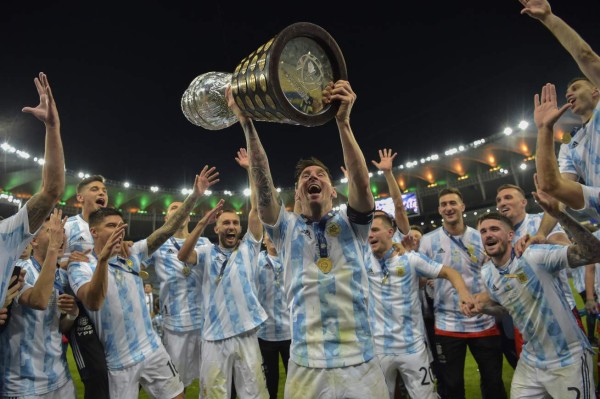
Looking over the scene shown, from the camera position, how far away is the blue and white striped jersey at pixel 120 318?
11.4ft

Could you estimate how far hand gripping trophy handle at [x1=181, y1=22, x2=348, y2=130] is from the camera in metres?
2.21

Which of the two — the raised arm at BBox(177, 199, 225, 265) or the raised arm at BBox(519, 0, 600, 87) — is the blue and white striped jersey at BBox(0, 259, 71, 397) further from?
the raised arm at BBox(519, 0, 600, 87)

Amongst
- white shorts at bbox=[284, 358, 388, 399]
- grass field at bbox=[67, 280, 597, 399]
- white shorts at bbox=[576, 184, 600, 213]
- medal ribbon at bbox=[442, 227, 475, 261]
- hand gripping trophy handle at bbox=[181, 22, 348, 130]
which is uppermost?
hand gripping trophy handle at bbox=[181, 22, 348, 130]

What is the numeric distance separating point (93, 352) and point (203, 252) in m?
1.77

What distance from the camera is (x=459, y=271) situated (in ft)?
14.7

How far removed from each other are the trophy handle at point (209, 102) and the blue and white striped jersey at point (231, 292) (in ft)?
5.50

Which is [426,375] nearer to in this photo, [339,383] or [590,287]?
[339,383]

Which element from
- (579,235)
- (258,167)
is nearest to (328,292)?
(258,167)

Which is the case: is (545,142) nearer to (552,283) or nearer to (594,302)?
(552,283)

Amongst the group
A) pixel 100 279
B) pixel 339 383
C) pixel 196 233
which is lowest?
pixel 339 383

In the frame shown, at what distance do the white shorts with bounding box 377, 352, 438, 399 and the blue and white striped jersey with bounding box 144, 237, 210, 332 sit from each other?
8.20 feet

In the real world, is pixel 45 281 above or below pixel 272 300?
above

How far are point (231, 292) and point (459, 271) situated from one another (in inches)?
99.4

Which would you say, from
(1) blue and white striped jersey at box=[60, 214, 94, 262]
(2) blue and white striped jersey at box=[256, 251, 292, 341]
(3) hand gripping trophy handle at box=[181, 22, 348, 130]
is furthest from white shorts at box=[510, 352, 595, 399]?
(1) blue and white striped jersey at box=[60, 214, 94, 262]
